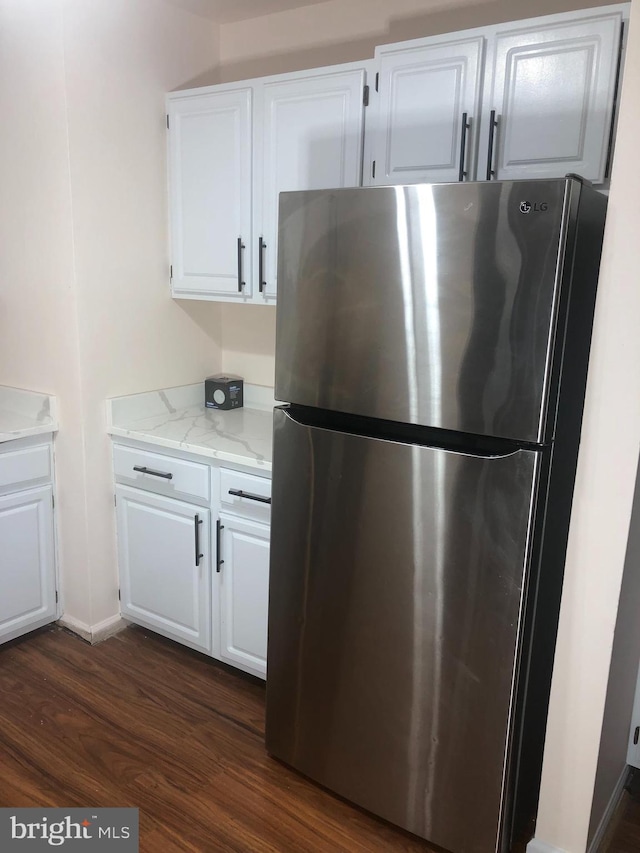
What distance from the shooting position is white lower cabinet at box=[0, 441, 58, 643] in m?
2.64

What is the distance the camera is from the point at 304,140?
7.67 ft

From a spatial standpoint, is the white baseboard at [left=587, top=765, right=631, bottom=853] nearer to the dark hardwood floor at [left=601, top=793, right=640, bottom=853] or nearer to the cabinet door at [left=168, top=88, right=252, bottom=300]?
the dark hardwood floor at [left=601, top=793, right=640, bottom=853]

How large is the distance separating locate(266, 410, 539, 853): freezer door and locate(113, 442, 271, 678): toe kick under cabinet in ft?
1.29

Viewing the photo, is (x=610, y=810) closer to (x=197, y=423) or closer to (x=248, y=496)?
(x=248, y=496)

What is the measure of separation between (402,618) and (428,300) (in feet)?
2.60

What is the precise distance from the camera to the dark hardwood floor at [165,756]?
6.31 feet

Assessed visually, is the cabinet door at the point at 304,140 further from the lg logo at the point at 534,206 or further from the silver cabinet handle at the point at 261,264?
the lg logo at the point at 534,206

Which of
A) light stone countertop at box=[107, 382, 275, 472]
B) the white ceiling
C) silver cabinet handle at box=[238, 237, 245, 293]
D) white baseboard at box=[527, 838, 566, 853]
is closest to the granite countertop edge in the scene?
light stone countertop at box=[107, 382, 275, 472]

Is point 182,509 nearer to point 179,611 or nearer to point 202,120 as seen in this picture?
point 179,611

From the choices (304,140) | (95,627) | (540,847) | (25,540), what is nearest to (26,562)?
(25,540)

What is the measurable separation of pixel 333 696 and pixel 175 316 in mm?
1721

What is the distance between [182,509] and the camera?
8.50 feet

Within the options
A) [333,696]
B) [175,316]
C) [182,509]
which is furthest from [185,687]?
[175,316]

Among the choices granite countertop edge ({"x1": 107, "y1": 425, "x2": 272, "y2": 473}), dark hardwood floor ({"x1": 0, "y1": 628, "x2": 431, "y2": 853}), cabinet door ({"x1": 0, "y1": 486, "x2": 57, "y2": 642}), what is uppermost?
granite countertop edge ({"x1": 107, "y1": 425, "x2": 272, "y2": 473})
